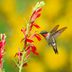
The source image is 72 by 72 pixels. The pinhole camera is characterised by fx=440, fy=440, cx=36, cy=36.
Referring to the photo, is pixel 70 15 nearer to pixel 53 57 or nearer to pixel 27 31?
pixel 53 57

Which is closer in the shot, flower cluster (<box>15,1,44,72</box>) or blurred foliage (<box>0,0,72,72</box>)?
flower cluster (<box>15,1,44,72</box>)

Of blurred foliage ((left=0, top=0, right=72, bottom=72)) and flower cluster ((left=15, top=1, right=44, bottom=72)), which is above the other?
blurred foliage ((left=0, top=0, right=72, bottom=72))

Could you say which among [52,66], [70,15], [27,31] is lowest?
[27,31]

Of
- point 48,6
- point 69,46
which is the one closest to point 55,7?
point 48,6

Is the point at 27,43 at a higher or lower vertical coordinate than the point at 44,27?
lower

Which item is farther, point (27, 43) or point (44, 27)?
point (44, 27)

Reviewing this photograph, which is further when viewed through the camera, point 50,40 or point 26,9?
point 26,9

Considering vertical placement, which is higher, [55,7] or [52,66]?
[55,7]

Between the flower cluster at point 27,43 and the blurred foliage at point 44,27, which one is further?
the blurred foliage at point 44,27
